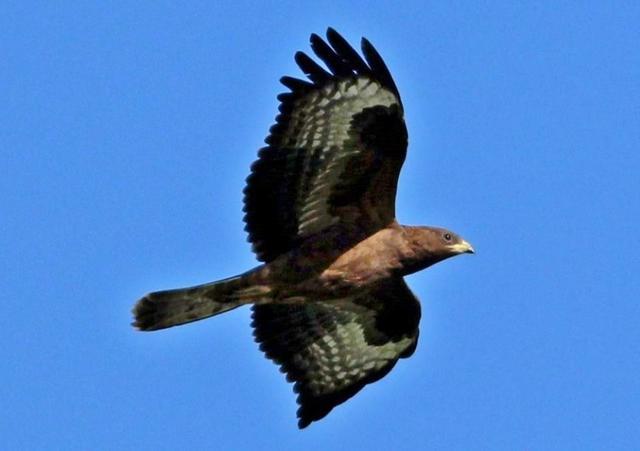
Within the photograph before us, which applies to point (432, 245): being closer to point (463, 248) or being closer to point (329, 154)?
point (463, 248)

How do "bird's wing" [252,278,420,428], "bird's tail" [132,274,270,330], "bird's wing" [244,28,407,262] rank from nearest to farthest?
"bird's wing" [244,28,407,262], "bird's tail" [132,274,270,330], "bird's wing" [252,278,420,428]

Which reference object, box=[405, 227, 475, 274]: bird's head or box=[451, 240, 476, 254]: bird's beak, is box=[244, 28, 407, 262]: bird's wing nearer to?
box=[405, 227, 475, 274]: bird's head

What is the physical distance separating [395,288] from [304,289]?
1.08m

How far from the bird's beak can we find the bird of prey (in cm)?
1

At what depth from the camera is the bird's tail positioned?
1612 centimetres

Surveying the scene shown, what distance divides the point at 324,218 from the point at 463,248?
1287mm

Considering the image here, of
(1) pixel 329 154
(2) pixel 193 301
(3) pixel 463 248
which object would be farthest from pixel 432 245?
(2) pixel 193 301

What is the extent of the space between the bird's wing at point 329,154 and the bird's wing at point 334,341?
1049 mm

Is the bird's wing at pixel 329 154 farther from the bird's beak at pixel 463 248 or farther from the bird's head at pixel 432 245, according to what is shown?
the bird's beak at pixel 463 248

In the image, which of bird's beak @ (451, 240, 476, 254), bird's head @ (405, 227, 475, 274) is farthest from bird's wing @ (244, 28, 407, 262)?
bird's beak @ (451, 240, 476, 254)

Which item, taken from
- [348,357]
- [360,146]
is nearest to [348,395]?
[348,357]

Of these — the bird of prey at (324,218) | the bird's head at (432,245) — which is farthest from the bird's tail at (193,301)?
the bird's head at (432,245)

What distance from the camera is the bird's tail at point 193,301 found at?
16.1m

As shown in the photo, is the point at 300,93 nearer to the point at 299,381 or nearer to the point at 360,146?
the point at 360,146
